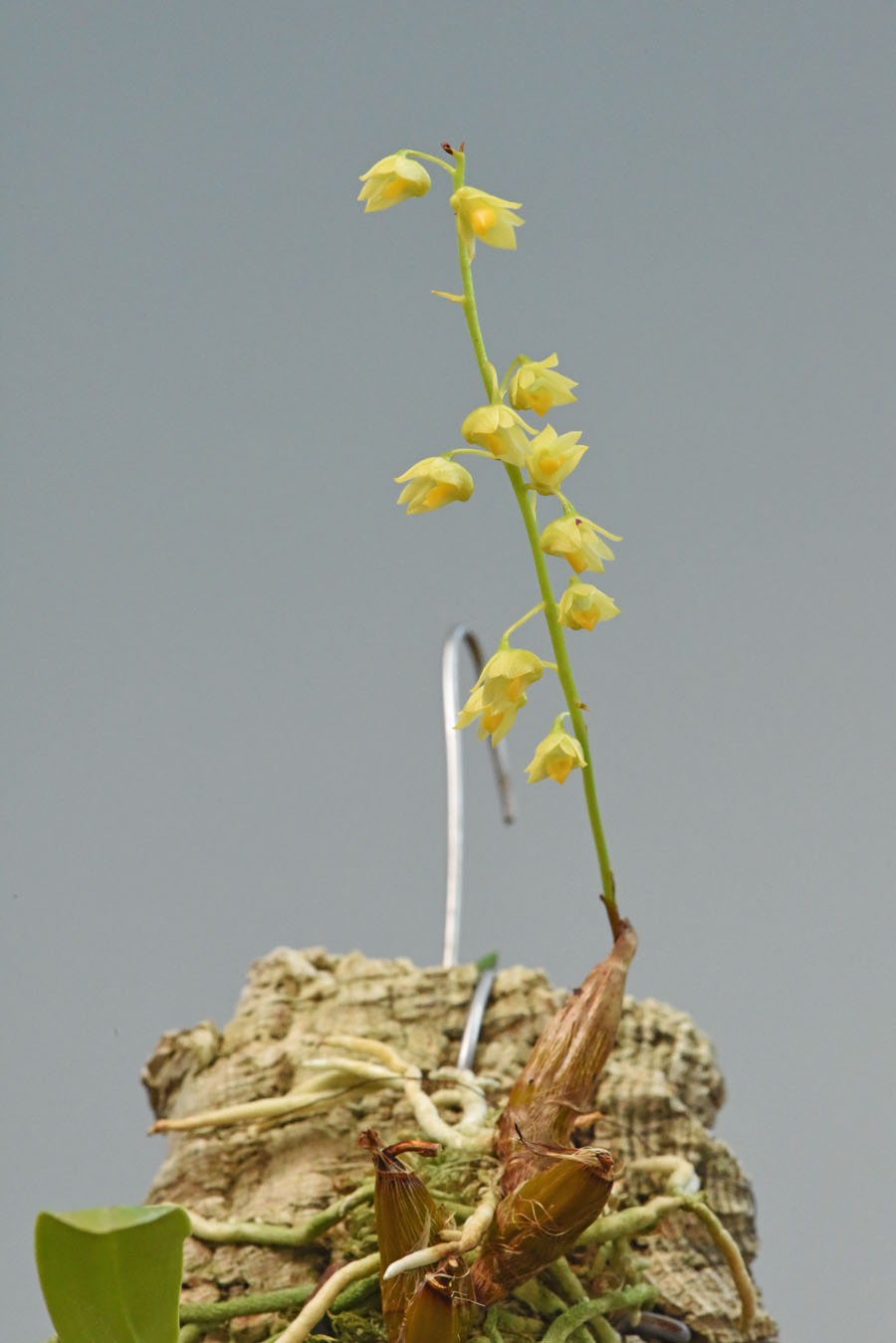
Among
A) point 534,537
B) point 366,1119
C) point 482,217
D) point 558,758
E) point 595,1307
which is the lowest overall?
point 595,1307

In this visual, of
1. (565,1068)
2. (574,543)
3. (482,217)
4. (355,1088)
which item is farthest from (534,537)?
(355,1088)

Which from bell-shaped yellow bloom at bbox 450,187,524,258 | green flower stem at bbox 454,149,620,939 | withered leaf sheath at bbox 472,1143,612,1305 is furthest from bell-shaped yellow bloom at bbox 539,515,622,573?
withered leaf sheath at bbox 472,1143,612,1305

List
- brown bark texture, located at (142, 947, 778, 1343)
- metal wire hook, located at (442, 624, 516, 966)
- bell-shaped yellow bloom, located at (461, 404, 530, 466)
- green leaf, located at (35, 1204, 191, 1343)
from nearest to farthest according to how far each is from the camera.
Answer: green leaf, located at (35, 1204, 191, 1343) < bell-shaped yellow bloom, located at (461, 404, 530, 466) < brown bark texture, located at (142, 947, 778, 1343) < metal wire hook, located at (442, 624, 516, 966)

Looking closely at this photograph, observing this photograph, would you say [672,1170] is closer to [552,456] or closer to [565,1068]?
[565,1068]

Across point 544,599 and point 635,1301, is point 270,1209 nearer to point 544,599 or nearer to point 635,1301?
point 635,1301

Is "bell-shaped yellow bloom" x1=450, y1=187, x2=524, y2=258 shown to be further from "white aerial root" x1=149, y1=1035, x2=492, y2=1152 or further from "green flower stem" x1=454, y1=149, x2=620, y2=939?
"white aerial root" x1=149, y1=1035, x2=492, y2=1152

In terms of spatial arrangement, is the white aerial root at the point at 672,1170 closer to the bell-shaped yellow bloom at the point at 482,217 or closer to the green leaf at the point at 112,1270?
the green leaf at the point at 112,1270

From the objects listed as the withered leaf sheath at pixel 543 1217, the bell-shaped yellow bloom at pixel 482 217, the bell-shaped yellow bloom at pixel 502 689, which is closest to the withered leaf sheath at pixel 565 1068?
the withered leaf sheath at pixel 543 1217
